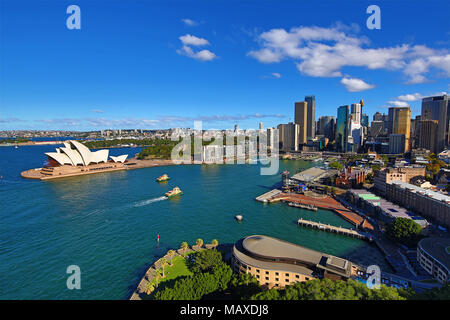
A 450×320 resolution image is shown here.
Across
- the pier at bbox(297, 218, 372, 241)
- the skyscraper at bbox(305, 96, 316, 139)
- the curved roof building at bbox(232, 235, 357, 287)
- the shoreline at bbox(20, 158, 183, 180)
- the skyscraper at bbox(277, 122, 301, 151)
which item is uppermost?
the skyscraper at bbox(305, 96, 316, 139)

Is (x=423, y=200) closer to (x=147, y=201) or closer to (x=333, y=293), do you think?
(x=333, y=293)

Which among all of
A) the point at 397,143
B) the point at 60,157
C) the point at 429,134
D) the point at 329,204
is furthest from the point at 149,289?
the point at 429,134

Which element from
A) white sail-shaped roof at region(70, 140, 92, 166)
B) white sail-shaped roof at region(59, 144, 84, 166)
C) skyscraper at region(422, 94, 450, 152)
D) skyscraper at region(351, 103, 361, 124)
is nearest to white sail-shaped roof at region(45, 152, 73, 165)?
white sail-shaped roof at region(59, 144, 84, 166)

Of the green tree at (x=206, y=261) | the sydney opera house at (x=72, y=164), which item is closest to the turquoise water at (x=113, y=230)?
the green tree at (x=206, y=261)

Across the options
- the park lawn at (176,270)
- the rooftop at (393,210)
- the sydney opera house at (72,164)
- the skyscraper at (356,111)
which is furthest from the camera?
the skyscraper at (356,111)

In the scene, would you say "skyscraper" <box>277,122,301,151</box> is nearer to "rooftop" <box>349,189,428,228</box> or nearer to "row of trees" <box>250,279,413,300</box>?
"rooftop" <box>349,189,428,228</box>

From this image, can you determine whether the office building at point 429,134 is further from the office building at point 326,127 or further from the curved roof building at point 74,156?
the curved roof building at point 74,156
